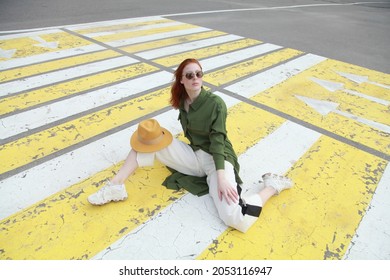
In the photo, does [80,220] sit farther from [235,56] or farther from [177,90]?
[235,56]

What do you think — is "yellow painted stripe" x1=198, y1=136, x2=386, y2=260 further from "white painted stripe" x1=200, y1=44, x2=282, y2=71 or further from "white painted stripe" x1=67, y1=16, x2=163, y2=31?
"white painted stripe" x1=67, y1=16, x2=163, y2=31

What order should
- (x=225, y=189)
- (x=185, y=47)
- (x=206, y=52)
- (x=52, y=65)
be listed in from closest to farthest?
(x=225, y=189) < (x=52, y=65) < (x=206, y=52) < (x=185, y=47)

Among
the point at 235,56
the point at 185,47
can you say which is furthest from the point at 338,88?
the point at 185,47

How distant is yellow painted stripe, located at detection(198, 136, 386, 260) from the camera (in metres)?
2.14

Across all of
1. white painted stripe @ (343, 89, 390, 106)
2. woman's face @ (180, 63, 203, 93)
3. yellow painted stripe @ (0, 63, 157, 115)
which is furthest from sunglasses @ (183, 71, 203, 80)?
white painted stripe @ (343, 89, 390, 106)

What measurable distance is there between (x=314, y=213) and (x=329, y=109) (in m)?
2.10

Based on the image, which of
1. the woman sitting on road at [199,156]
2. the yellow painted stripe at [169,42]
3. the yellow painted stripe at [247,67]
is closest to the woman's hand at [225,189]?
the woman sitting on road at [199,156]

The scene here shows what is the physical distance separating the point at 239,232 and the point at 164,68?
3632mm

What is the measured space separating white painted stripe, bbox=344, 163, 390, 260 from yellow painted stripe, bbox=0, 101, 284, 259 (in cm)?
143

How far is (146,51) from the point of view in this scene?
5910 mm

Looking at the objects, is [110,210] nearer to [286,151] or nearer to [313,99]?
[286,151]

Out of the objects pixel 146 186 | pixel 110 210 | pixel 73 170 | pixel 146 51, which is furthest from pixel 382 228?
pixel 146 51

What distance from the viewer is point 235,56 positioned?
5.91m

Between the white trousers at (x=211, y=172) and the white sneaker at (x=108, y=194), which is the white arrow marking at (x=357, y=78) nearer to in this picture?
the white trousers at (x=211, y=172)
